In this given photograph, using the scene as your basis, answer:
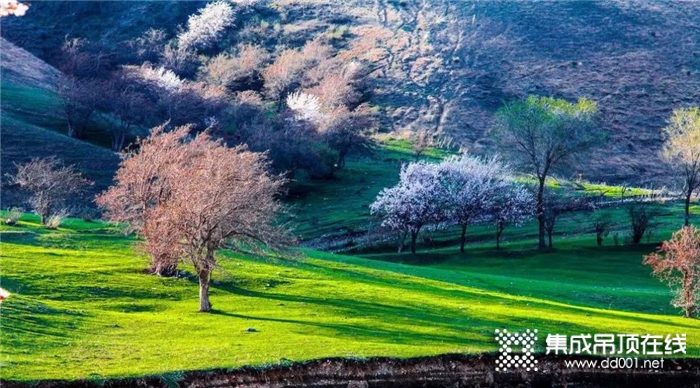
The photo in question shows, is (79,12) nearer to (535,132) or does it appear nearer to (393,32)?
(393,32)


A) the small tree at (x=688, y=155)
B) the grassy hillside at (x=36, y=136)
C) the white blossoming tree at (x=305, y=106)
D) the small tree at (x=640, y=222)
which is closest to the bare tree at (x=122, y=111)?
the grassy hillside at (x=36, y=136)

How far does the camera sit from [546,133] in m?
81.7

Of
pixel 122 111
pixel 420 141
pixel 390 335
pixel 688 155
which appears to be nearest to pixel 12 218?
pixel 390 335

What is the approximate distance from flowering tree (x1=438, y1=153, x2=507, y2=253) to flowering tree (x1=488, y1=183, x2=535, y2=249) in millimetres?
403

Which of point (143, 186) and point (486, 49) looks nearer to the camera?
point (143, 186)

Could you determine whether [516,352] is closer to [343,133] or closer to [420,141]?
[343,133]

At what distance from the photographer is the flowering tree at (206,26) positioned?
177 metres

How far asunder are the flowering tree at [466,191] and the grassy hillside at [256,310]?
16355mm

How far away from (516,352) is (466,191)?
148ft

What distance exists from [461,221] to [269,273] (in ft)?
107

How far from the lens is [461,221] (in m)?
80.1

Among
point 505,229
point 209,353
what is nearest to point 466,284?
point 209,353

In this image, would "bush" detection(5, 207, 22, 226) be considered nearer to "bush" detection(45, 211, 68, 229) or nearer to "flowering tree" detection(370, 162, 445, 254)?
"bush" detection(45, 211, 68, 229)

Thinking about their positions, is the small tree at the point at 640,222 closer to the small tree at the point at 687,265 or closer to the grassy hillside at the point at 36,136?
the small tree at the point at 687,265
